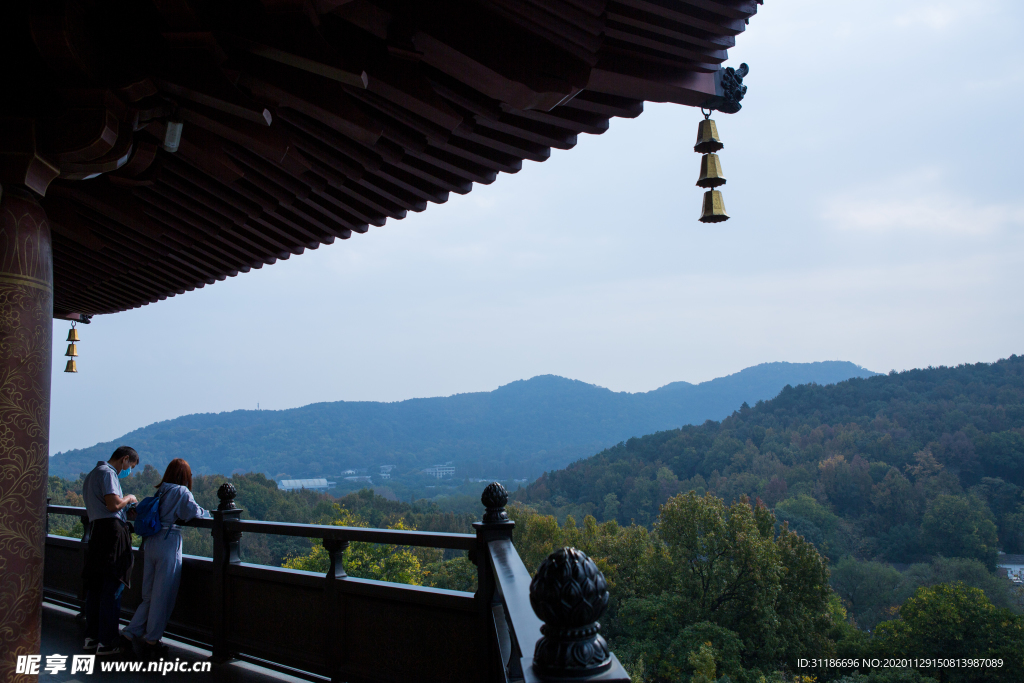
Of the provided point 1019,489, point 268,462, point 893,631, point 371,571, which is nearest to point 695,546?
point 893,631

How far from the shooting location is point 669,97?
2.15m

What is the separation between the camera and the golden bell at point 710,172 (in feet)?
8.79

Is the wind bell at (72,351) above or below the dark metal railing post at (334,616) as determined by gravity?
above

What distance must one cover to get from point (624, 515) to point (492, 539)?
56.6m

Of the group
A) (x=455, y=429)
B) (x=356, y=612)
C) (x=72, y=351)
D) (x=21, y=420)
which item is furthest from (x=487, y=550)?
(x=455, y=429)

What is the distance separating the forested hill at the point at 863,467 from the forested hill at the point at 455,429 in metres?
28.6

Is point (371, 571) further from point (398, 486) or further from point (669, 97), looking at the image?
point (398, 486)

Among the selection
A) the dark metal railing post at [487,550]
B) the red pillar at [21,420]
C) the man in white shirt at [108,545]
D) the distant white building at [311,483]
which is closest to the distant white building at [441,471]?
the distant white building at [311,483]

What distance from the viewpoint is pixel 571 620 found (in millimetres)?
752

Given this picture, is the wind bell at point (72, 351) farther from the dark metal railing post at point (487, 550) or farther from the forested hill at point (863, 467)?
the forested hill at point (863, 467)

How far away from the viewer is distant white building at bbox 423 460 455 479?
81.7m

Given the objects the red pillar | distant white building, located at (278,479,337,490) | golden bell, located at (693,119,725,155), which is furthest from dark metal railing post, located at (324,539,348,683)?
distant white building, located at (278,479,337,490)

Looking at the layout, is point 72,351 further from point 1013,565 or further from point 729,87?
point 1013,565

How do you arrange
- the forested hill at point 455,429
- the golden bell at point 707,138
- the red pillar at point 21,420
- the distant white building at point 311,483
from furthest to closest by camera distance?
the forested hill at point 455,429 < the distant white building at point 311,483 < the golden bell at point 707,138 < the red pillar at point 21,420
